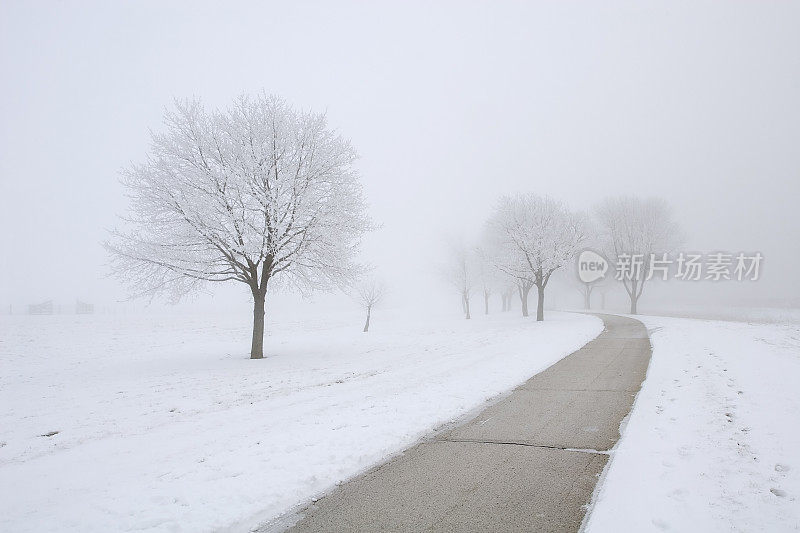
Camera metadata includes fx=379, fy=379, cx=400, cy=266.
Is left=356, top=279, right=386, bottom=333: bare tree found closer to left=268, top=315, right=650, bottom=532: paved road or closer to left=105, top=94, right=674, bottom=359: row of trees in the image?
left=105, top=94, right=674, bottom=359: row of trees

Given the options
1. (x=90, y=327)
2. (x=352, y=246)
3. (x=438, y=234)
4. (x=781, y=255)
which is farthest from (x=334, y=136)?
(x=781, y=255)

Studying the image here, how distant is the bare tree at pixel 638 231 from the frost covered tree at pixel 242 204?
36.2 metres

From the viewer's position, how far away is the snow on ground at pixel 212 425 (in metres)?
4.50

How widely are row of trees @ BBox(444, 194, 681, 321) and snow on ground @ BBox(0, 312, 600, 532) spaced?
15775 millimetres

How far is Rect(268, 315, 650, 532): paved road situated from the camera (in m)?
3.98

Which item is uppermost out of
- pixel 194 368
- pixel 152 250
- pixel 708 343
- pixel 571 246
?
pixel 571 246

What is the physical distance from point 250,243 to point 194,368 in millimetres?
5671

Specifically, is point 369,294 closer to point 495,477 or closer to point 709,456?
point 495,477

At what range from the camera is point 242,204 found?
51.2 ft

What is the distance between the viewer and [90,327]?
32.2 m

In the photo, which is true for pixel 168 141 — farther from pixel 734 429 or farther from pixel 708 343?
pixel 708 343

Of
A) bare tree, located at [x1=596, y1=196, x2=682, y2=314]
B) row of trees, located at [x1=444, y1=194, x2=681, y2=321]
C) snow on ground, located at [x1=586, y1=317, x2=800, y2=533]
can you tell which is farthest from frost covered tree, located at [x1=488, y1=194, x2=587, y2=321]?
snow on ground, located at [x1=586, y1=317, x2=800, y2=533]

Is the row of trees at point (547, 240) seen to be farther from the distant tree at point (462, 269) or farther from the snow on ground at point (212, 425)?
the snow on ground at point (212, 425)

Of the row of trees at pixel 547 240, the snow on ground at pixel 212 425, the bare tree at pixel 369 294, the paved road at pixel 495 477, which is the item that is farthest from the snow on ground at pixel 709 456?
the bare tree at pixel 369 294
